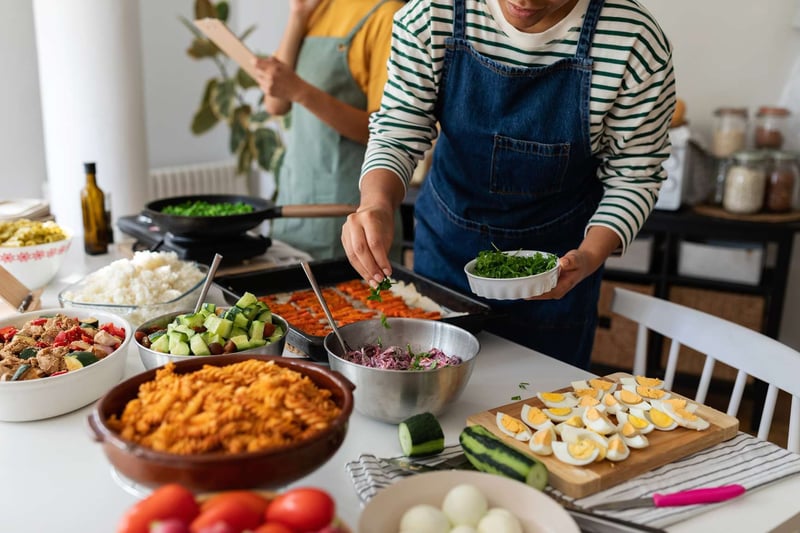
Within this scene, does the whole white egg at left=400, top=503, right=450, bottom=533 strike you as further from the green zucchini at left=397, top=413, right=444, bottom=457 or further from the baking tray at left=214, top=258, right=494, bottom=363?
the baking tray at left=214, top=258, right=494, bottom=363

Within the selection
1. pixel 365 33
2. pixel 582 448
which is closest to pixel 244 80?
pixel 365 33

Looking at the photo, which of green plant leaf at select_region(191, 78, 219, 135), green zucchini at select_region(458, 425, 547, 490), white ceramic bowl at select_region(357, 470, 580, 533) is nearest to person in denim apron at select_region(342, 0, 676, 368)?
green zucchini at select_region(458, 425, 547, 490)

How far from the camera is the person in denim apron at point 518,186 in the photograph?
1693 millimetres

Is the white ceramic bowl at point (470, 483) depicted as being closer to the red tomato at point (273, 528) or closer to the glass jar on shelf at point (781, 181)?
the red tomato at point (273, 528)

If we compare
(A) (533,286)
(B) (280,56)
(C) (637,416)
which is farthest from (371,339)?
(B) (280,56)

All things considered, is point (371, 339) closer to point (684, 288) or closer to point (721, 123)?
point (684, 288)

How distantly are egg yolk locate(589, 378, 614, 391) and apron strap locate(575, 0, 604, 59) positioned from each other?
2.43 ft

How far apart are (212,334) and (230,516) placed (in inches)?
24.6

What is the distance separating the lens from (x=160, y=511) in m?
0.78

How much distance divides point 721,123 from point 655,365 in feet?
3.87

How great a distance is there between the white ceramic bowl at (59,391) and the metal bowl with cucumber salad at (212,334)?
0.22 ft

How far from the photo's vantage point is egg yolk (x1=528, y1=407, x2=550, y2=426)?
4.07ft

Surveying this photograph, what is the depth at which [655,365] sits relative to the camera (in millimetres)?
3531

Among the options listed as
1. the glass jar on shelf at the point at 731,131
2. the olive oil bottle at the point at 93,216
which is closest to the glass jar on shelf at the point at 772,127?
the glass jar on shelf at the point at 731,131
